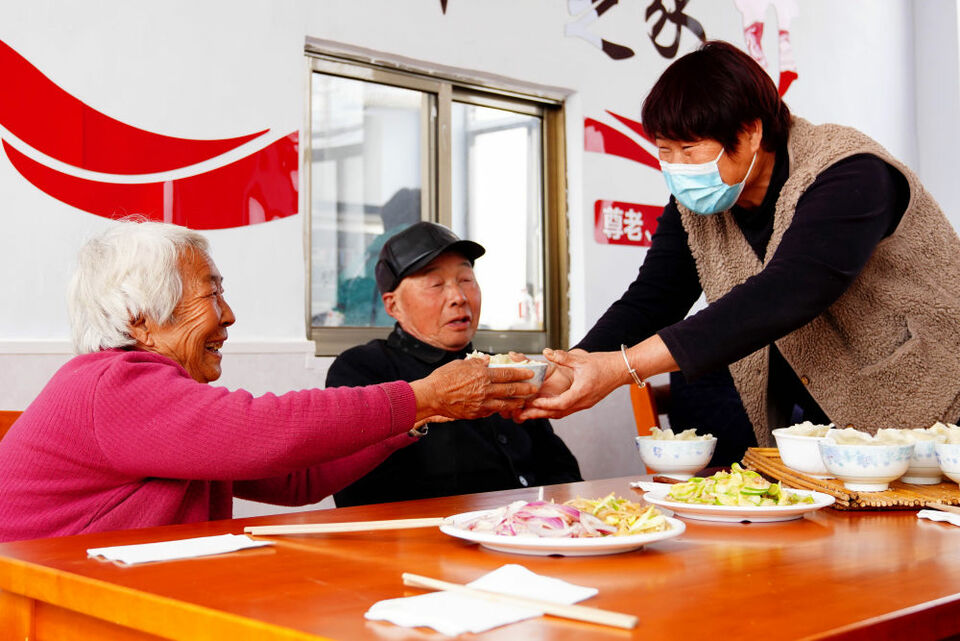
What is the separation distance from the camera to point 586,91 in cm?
395

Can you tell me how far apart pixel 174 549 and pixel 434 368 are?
51.9 inches

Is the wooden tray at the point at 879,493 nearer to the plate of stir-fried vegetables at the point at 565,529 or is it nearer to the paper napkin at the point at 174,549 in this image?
the plate of stir-fried vegetables at the point at 565,529

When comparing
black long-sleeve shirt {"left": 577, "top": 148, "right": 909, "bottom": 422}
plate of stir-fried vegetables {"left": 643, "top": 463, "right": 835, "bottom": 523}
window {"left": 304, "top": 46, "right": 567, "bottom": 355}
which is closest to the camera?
plate of stir-fried vegetables {"left": 643, "top": 463, "right": 835, "bottom": 523}

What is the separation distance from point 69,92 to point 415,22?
129 centimetres

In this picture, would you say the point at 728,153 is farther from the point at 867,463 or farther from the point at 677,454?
the point at 867,463

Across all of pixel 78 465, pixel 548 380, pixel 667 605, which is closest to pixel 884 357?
pixel 548 380

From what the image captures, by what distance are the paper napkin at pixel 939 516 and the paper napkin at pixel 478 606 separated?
2.29 feet

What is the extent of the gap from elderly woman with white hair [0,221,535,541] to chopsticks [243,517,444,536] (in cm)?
11

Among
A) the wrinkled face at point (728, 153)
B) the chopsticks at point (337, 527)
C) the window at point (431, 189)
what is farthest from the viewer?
the window at point (431, 189)

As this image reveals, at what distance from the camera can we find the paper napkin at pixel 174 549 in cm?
103

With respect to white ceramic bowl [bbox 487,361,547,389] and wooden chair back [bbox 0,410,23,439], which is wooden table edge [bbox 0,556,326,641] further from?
white ceramic bowl [bbox 487,361,547,389]

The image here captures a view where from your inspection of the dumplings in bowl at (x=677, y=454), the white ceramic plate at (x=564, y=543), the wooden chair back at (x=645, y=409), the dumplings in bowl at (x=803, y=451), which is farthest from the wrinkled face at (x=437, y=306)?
the white ceramic plate at (x=564, y=543)

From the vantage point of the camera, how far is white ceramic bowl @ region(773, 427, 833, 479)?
1.55 meters

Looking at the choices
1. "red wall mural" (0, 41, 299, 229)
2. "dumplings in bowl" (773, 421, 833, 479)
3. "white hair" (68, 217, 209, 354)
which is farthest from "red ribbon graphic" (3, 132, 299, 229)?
"dumplings in bowl" (773, 421, 833, 479)
